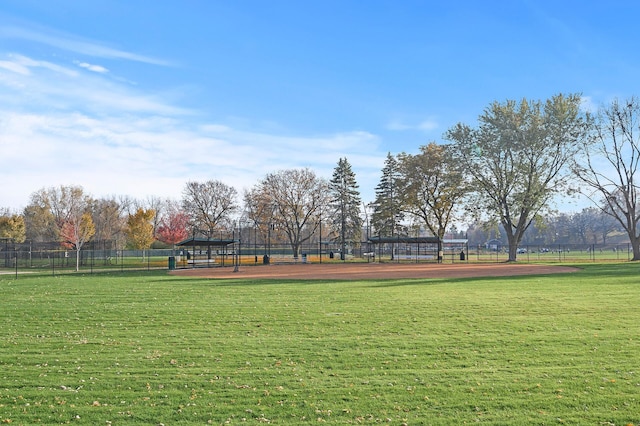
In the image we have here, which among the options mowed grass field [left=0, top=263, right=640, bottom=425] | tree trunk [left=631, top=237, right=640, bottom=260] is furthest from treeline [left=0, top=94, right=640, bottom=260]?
mowed grass field [left=0, top=263, right=640, bottom=425]

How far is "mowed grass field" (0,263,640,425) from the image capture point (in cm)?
721

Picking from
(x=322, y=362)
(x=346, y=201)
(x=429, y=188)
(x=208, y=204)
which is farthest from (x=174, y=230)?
(x=322, y=362)

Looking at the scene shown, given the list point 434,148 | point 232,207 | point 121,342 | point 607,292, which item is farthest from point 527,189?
point 121,342

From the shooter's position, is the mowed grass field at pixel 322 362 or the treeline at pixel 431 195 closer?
the mowed grass field at pixel 322 362

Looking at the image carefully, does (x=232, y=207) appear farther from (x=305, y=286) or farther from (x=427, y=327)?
(x=427, y=327)

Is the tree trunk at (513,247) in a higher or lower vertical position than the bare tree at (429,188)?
lower

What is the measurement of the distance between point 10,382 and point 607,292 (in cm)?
2105

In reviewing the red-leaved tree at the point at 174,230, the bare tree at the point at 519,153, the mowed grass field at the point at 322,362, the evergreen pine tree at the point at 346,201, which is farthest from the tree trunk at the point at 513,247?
the red-leaved tree at the point at 174,230

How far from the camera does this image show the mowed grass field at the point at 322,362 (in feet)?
23.7

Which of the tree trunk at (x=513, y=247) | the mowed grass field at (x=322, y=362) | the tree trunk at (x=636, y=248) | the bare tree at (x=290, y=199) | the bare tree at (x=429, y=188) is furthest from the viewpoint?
the bare tree at (x=290, y=199)

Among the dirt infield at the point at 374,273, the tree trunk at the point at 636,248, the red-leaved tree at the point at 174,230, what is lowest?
Result: the dirt infield at the point at 374,273

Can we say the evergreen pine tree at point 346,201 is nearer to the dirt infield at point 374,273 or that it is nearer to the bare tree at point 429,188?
the bare tree at point 429,188

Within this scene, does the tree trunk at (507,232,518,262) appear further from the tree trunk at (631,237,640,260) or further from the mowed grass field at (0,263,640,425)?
the mowed grass field at (0,263,640,425)

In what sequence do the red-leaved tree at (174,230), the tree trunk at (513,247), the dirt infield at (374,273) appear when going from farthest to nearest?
the red-leaved tree at (174,230), the tree trunk at (513,247), the dirt infield at (374,273)
